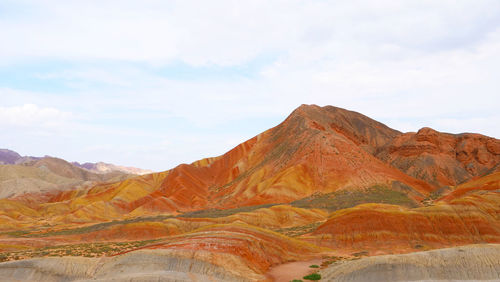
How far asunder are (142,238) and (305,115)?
296 ft

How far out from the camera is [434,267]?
22.1 m

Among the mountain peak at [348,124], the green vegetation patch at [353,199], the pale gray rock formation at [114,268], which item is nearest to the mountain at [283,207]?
the pale gray rock formation at [114,268]

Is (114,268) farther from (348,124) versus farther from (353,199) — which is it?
(348,124)

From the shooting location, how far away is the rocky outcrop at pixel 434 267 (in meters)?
21.1

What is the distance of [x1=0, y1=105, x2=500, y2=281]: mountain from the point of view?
98.4 feet

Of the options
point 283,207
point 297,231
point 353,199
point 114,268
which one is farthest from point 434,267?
point 353,199

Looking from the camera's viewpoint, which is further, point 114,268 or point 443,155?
point 443,155

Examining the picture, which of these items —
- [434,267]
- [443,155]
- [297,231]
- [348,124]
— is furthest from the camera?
[348,124]

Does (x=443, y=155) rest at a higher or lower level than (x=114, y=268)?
higher

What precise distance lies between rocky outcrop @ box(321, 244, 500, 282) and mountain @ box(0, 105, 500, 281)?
21.8 inches

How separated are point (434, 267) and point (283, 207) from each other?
5624 cm

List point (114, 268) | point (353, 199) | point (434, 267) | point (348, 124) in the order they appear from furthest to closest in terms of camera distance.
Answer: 1. point (348, 124)
2. point (353, 199)
3. point (114, 268)
4. point (434, 267)

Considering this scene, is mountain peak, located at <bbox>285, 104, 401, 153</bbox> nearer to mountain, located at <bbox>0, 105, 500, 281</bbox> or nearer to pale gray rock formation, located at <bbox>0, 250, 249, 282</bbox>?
mountain, located at <bbox>0, 105, 500, 281</bbox>

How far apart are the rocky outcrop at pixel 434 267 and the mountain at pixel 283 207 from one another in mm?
553
